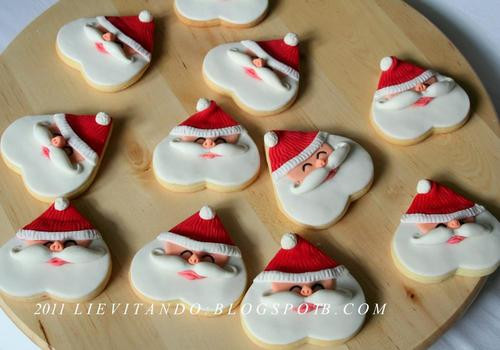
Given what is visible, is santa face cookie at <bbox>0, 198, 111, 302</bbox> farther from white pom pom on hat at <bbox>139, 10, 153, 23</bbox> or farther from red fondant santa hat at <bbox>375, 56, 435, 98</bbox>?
red fondant santa hat at <bbox>375, 56, 435, 98</bbox>

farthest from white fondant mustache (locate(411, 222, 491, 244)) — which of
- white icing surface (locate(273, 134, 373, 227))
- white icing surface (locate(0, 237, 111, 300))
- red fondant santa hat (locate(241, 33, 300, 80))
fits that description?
white icing surface (locate(0, 237, 111, 300))

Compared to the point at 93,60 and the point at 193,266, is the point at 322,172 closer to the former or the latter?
the point at 193,266

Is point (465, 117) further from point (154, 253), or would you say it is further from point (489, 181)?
point (154, 253)

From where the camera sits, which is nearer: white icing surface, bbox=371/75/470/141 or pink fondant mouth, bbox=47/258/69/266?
pink fondant mouth, bbox=47/258/69/266

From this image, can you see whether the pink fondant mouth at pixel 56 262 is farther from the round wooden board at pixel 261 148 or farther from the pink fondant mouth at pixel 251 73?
the pink fondant mouth at pixel 251 73

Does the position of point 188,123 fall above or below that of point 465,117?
above

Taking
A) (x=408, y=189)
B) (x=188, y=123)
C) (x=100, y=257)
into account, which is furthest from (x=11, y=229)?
(x=408, y=189)
